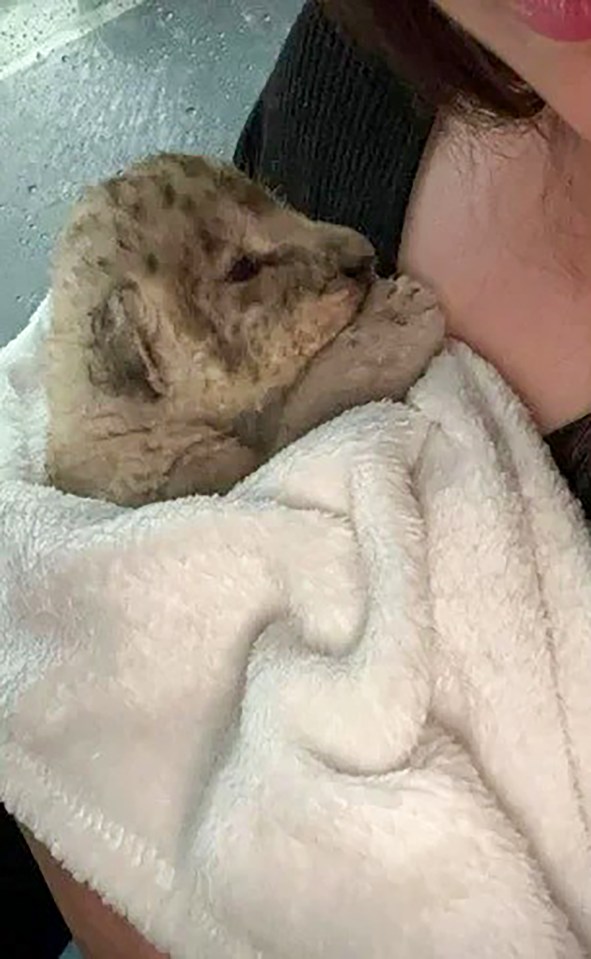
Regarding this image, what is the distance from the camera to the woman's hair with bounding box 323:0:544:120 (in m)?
0.90

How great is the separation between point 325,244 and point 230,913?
387 mm

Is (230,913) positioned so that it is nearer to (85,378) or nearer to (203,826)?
(203,826)

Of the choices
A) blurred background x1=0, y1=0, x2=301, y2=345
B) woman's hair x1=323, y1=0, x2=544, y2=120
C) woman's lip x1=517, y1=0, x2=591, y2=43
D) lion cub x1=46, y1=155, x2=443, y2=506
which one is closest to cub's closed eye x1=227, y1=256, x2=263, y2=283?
lion cub x1=46, y1=155, x2=443, y2=506

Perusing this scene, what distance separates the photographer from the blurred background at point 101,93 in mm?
1638

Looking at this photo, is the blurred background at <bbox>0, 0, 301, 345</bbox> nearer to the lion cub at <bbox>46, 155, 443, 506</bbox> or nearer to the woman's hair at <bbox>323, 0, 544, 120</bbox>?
the lion cub at <bbox>46, 155, 443, 506</bbox>

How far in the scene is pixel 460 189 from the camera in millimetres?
964

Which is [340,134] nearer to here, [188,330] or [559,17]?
[188,330]

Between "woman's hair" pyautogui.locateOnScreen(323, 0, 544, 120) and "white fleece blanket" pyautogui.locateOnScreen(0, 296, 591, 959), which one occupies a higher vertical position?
"woman's hair" pyautogui.locateOnScreen(323, 0, 544, 120)

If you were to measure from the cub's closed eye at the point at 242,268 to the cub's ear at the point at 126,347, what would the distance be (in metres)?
0.06

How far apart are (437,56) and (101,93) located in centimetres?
83

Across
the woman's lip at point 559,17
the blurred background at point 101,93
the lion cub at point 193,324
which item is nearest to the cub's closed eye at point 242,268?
the lion cub at point 193,324

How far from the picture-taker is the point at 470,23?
2.55 feet

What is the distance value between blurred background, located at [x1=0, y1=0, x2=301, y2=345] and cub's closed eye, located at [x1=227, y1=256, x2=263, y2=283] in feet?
2.04

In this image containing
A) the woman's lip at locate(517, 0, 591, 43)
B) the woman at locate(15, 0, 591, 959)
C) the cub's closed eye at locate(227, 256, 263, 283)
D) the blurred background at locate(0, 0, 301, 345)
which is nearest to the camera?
the woman's lip at locate(517, 0, 591, 43)
